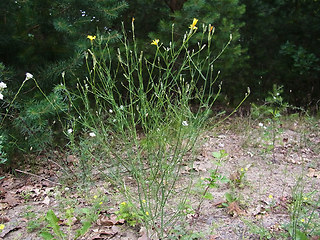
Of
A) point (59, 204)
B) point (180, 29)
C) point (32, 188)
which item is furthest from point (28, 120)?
point (180, 29)

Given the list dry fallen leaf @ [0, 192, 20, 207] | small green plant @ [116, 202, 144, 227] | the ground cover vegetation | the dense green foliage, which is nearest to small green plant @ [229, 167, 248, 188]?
the ground cover vegetation

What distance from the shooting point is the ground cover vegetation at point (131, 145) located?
195 cm

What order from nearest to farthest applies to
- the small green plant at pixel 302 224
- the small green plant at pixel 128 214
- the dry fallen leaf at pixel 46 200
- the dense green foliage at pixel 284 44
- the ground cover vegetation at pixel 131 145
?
the small green plant at pixel 302 224, the ground cover vegetation at pixel 131 145, the small green plant at pixel 128 214, the dry fallen leaf at pixel 46 200, the dense green foliage at pixel 284 44

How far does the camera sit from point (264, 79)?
251 inches

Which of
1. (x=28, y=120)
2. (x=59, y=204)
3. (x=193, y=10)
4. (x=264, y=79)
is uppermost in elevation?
(x=193, y=10)

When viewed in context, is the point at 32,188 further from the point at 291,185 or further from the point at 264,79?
the point at 264,79

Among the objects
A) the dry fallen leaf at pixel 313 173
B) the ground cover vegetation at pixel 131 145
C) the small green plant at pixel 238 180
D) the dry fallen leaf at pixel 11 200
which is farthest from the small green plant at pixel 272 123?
the dry fallen leaf at pixel 11 200

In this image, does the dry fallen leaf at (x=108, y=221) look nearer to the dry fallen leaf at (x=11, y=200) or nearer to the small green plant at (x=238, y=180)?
the dry fallen leaf at (x=11, y=200)

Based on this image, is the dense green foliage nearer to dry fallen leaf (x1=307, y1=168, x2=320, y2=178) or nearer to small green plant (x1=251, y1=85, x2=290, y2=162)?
small green plant (x1=251, y1=85, x2=290, y2=162)

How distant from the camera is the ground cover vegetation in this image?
1949mm

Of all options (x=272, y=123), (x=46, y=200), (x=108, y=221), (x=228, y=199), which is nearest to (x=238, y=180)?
(x=228, y=199)

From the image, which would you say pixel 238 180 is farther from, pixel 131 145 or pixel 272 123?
pixel 272 123

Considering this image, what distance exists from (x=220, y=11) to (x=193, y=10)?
67cm

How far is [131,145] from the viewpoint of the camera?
1.99m
